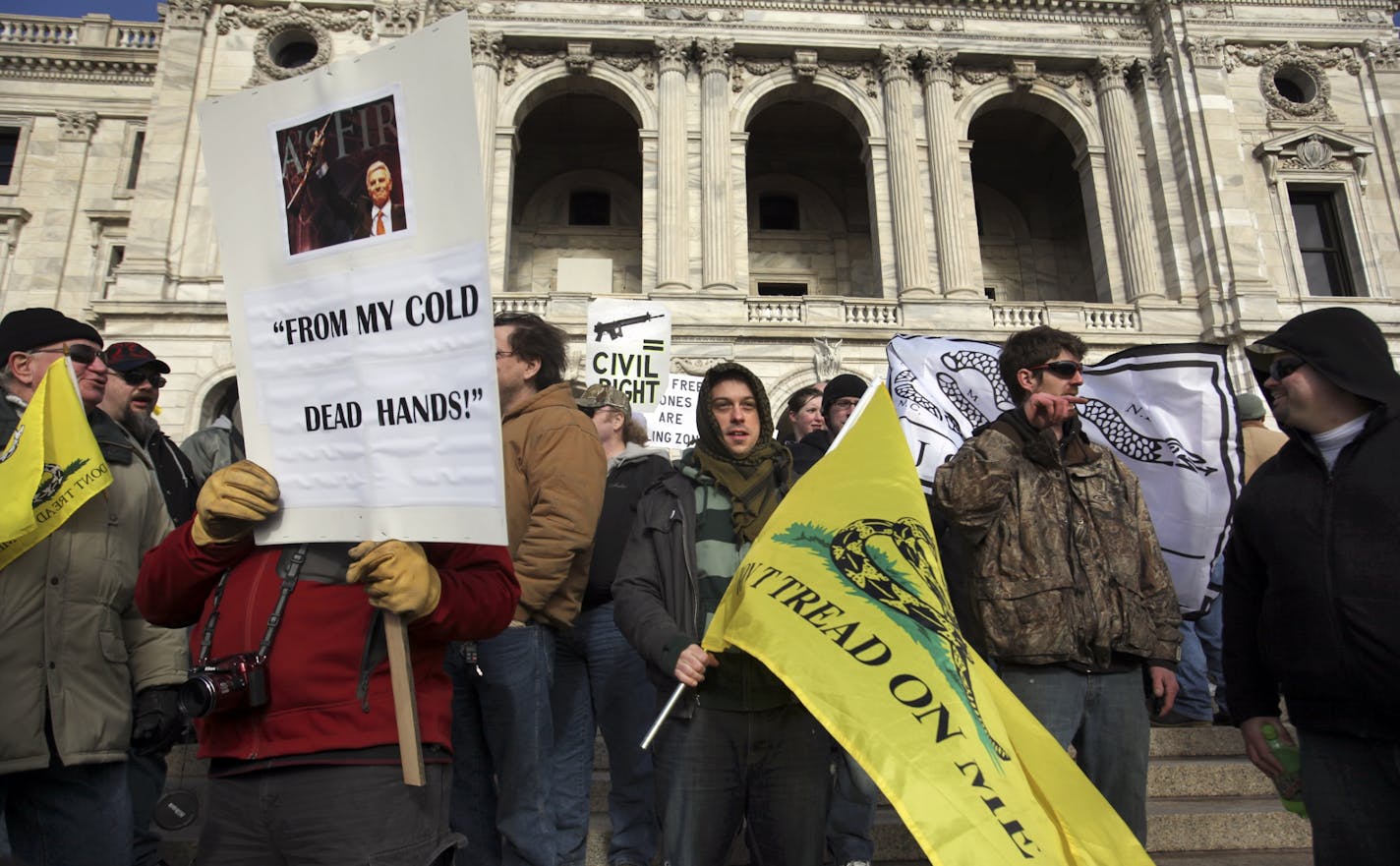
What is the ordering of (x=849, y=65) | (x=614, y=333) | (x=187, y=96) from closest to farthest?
1. (x=614, y=333)
2. (x=187, y=96)
3. (x=849, y=65)

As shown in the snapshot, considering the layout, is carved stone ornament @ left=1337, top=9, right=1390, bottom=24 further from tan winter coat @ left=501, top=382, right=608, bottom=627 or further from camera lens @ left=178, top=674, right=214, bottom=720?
camera lens @ left=178, top=674, right=214, bottom=720

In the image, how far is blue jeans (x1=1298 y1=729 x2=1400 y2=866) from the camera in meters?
2.41

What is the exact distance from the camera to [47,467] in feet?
8.81

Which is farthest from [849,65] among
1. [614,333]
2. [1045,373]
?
[1045,373]

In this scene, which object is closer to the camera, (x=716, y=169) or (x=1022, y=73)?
(x=716, y=169)

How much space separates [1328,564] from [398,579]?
2.64 metres

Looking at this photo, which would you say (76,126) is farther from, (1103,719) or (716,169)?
(1103,719)

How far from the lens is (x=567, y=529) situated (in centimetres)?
320

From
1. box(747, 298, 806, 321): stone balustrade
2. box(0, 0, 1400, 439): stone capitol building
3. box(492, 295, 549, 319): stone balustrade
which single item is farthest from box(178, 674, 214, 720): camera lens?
box(747, 298, 806, 321): stone balustrade

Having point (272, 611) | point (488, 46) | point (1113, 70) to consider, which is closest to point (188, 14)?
point (488, 46)

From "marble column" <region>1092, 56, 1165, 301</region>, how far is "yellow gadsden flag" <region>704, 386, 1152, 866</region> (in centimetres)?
1763

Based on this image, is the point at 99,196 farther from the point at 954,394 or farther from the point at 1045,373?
the point at 1045,373

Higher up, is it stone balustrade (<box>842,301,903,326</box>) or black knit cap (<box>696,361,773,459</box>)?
stone balustrade (<box>842,301,903,326</box>)

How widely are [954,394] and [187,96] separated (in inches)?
732
